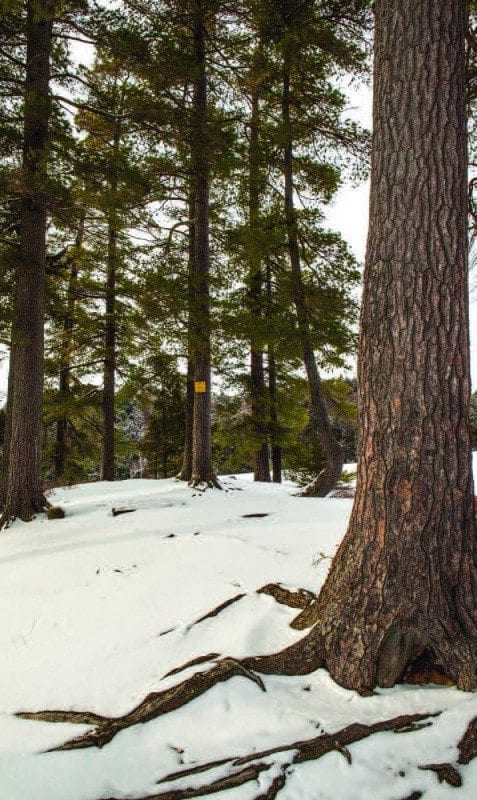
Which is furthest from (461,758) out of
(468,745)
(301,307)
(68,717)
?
(301,307)

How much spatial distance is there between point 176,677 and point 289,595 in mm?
1109

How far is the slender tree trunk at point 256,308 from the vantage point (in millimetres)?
8102

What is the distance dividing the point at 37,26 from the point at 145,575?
854 centimetres

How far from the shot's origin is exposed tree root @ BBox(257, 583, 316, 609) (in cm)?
322

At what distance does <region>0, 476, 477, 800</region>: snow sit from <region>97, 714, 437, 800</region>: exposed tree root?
0.03 metres

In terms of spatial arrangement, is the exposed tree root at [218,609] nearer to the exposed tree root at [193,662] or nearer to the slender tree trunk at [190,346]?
the exposed tree root at [193,662]

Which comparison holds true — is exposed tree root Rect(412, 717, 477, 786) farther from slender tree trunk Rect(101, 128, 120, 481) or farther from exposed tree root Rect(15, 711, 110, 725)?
slender tree trunk Rect(101, 128, 120, 481)

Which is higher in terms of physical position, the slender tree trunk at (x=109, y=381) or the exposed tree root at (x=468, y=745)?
the slender tree trunk at (x=109, y=381)

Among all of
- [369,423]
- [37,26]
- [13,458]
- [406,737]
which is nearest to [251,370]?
[13,458]

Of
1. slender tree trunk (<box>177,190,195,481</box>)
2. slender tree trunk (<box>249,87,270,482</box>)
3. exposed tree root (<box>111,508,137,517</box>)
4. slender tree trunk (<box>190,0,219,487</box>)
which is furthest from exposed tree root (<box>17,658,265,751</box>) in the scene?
slender tree trunk (<box>249,87,270,482</box>)

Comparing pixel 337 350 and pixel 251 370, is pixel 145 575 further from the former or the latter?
pixel 251 370

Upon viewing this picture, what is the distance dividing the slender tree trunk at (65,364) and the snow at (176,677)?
26.9 feet

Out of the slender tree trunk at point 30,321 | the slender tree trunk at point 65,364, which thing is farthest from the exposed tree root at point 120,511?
the slender tree trunk at point 65,364

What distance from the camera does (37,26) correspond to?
7039mm
